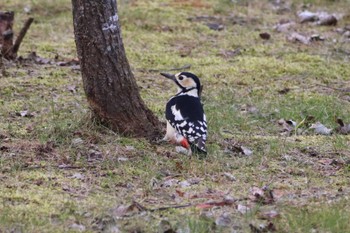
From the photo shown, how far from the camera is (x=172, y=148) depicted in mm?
7199

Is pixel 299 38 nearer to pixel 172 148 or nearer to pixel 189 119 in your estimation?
pixel 189 119

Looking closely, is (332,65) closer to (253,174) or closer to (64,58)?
(64,58)

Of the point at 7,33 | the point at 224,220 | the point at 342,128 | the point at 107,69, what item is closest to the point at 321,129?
the point at 342,128

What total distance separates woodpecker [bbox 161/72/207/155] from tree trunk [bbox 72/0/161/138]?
0.75 ft

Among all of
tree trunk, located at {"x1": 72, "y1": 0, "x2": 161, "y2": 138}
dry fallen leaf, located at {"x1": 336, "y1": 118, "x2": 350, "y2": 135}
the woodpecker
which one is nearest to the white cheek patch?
the woodpecker

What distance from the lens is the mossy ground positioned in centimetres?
551

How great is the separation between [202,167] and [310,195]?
3.01 feet

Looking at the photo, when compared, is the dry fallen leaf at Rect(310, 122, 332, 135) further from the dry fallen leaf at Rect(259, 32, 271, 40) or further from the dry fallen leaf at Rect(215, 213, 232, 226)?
the dry fallen leaf at Rect(259, 32, 271, 40)

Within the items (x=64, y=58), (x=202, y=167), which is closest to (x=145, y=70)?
(x=64, y=58)

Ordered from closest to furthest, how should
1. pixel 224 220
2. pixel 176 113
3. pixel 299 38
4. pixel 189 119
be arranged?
pixel 224 220, pixel 189 119, pixel 176 113, pixel 299 38

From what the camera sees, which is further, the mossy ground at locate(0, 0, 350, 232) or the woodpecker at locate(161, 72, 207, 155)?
the woodpecker at locate(161, 72, 207, 155)

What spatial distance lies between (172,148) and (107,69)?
2.79ft

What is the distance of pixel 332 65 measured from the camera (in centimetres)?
1073

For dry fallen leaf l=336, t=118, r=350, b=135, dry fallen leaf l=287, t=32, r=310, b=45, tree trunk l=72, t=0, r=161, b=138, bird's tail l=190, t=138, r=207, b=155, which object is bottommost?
dry fallen leaf l=287, t=32, r=310, b=45
